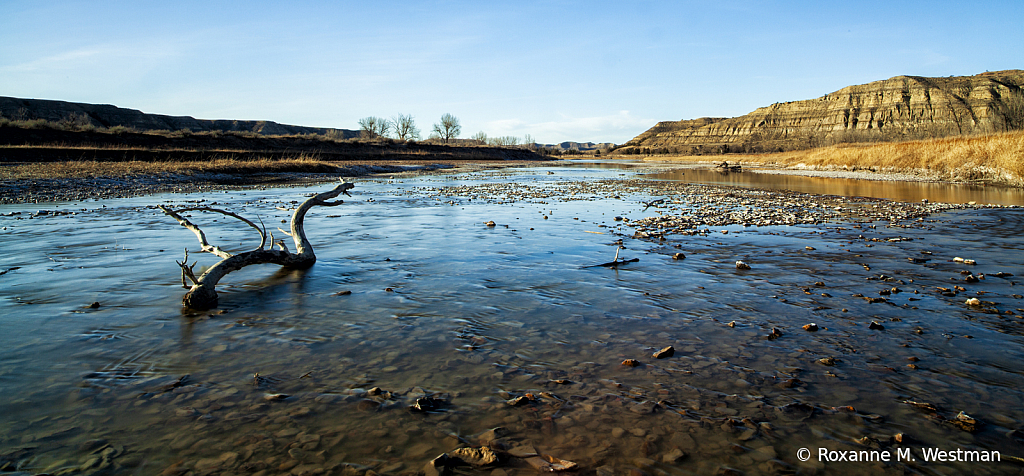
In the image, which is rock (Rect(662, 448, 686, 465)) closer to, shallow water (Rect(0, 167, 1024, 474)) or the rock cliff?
shallow water (Rect(0, 167, 1024, 474))

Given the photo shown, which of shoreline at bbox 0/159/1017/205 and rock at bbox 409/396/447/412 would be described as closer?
rock at bbox 409/396/447/412

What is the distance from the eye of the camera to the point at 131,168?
2798 cm

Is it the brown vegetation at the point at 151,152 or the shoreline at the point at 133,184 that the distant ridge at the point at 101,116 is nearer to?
the brown vegetation at the point at 151,152

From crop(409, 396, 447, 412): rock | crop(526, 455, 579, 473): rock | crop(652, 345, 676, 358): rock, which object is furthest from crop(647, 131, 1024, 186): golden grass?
crop(409, 396, 447, 412): rock

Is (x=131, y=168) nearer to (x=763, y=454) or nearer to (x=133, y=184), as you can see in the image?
(x=133, y=184)

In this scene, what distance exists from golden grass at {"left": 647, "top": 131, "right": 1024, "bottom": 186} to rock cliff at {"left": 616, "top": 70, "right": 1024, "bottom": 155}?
3362 inches

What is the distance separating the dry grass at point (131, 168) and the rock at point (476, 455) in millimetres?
28446

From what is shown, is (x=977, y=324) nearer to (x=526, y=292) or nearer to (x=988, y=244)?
(x=526, y=292)

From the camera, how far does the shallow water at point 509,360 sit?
11.1 feet

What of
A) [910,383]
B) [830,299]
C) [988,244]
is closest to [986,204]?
[988,244]

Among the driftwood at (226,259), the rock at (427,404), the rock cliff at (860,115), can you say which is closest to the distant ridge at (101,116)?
the driftwood at (226,259)

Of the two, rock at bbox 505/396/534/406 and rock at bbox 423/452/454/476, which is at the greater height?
rock at bbox 505/396/534/406

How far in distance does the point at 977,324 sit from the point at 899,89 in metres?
188

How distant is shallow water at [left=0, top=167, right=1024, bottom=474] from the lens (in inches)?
134
